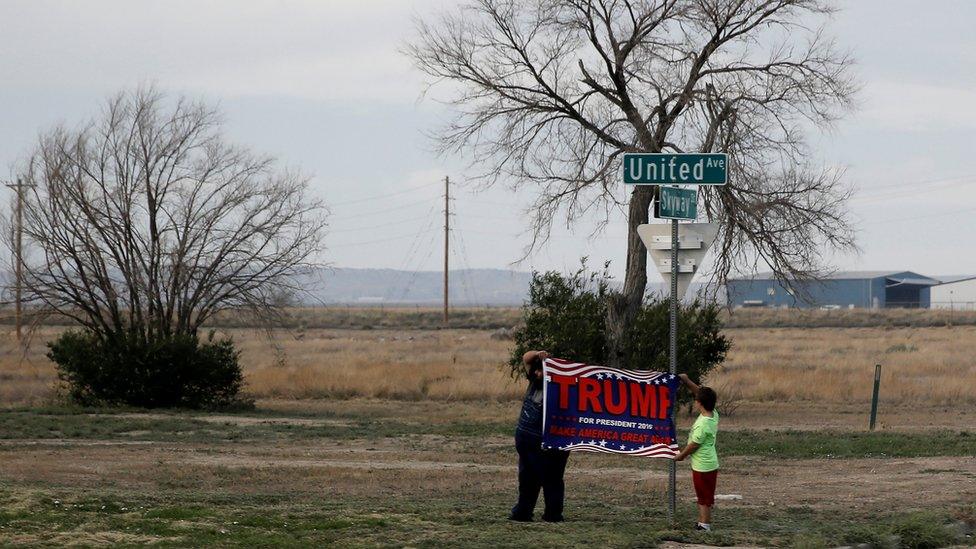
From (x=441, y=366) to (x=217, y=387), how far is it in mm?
12133

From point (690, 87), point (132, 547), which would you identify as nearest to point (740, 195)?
point (690, 87)

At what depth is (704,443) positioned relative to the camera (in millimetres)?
10648

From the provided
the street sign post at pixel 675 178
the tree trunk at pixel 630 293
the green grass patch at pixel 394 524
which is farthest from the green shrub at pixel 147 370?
the street sign post at pixel 675 178

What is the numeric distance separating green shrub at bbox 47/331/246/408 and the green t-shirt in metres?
21.7

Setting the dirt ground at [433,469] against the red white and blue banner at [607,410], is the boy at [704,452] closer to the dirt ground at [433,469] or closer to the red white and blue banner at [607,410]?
the red white and blue banner at [607,410]

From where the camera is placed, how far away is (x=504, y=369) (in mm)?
38750

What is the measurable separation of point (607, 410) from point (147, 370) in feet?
71.3

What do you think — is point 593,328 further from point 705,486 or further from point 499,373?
point 705,486

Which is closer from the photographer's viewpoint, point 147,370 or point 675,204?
point 675,204

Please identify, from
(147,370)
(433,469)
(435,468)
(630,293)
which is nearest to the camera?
(433,469)

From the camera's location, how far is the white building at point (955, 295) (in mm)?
124375

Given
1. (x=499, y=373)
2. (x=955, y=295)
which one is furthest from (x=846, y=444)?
(x=955, y=295)

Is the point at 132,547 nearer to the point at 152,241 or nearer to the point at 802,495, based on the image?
the point at 802,495

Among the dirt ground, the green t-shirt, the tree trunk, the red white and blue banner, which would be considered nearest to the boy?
the green t-shirt
